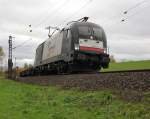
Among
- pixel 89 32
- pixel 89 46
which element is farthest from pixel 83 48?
pixel 89 32

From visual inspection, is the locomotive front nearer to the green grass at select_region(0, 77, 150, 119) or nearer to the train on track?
the train on track

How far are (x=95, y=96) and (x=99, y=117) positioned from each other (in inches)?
105

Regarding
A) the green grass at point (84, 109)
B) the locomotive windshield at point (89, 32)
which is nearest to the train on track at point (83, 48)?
the locomotive windshield at point (89, 32)

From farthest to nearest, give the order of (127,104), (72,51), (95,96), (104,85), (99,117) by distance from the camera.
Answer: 1. (72,51)
2. (104,85)
3. (95,96)
4. (127,104)
5. (99,117)

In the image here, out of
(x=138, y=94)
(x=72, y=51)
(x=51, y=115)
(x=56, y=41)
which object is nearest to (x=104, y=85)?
(x=138, y=94)

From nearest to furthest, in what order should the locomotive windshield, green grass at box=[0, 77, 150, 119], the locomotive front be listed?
green grass at box=[0, 77, 150, 119]
the locomotive front
the locomotive windshield

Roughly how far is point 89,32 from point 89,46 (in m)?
1.23

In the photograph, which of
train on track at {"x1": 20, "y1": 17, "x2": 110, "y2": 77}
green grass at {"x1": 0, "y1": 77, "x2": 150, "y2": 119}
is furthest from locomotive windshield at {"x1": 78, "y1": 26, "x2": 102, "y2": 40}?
green grass at {"x1": 0, "y1": 77, "x2": 150, "y2": 119}

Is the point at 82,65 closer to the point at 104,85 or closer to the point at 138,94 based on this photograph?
the point at 104,85

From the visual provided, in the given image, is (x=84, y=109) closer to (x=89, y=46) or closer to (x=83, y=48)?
(x=83, y=48)

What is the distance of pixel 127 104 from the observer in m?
7.80

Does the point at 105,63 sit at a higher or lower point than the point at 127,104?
higher

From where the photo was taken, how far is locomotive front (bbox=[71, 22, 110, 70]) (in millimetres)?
22080

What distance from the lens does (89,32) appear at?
2330 centimetres
